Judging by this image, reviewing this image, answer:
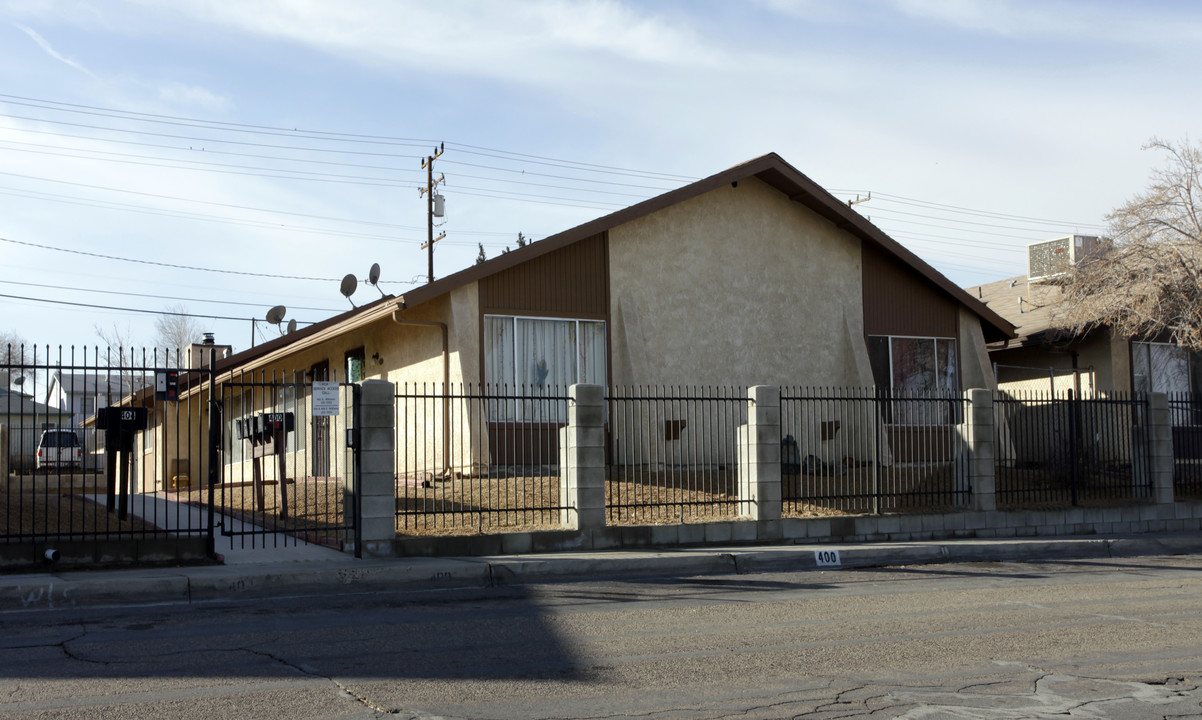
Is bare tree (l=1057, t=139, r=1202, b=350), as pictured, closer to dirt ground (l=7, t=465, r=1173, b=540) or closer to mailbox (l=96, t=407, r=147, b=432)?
dirt ground (l=7, t=465, r=1173, b=540)

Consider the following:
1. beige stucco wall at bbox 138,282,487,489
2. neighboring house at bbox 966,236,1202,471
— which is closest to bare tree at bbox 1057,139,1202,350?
neighboring house at bbox 966,236,1202,471

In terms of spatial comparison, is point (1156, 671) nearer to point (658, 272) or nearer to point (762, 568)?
point (762, 568)

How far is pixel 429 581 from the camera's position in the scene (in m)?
11.2

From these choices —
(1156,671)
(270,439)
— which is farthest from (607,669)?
(270,439)

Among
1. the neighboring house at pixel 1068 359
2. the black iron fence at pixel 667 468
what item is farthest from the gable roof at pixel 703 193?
the black iron fence at pixel 667 468

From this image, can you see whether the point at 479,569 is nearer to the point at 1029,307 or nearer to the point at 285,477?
the point at 285,477

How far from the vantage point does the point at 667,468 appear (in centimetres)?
1798

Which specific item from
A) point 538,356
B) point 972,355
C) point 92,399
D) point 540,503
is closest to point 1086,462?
point 972,355

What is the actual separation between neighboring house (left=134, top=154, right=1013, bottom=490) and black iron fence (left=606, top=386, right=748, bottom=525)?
1.01 metres

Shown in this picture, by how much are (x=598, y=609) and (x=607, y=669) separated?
2.41m

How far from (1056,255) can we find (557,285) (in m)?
12.7

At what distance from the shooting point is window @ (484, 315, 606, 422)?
18141 mm

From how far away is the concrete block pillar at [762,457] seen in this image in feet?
47.2

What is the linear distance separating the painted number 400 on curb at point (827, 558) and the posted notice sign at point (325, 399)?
6137 mm
